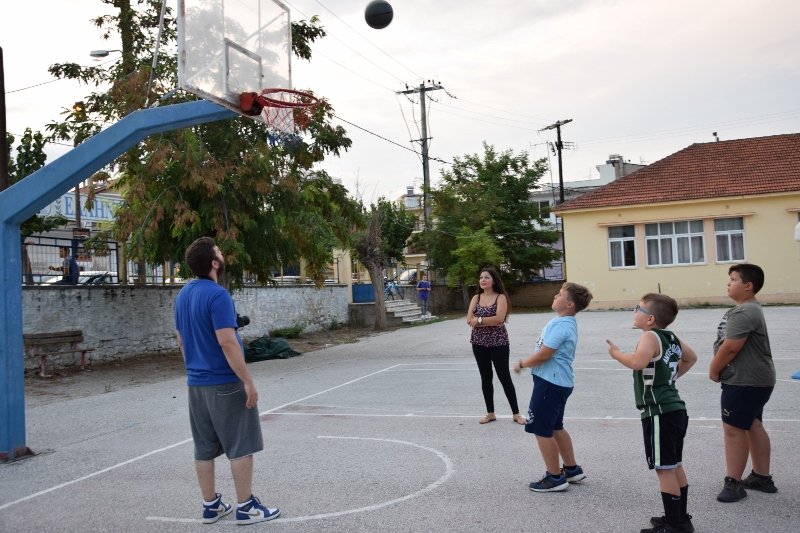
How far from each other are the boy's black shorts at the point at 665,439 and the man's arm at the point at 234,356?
2.58 m

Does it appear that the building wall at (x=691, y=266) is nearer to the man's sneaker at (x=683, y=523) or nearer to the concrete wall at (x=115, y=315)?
the concrete wall at (x=115, y=315)

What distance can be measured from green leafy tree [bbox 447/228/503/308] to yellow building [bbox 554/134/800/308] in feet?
16.2

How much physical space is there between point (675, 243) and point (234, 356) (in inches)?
1199

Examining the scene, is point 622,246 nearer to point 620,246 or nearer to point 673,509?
point 620,246

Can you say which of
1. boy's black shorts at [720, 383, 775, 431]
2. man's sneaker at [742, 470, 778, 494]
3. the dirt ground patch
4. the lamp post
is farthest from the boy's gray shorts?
the lamp post

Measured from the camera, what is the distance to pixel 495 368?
822cm

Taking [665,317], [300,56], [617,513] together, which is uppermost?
[300,56]

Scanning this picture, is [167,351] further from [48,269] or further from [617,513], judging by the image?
[617,513]

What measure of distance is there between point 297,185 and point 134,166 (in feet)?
11.4

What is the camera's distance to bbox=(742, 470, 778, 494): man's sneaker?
210 inches

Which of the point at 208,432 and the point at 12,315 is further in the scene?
the point at 12,315

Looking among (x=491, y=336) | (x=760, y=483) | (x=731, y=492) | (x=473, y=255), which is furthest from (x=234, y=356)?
(x=473, y=255)

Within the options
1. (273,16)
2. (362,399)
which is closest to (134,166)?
(273,16)

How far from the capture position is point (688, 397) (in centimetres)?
959
